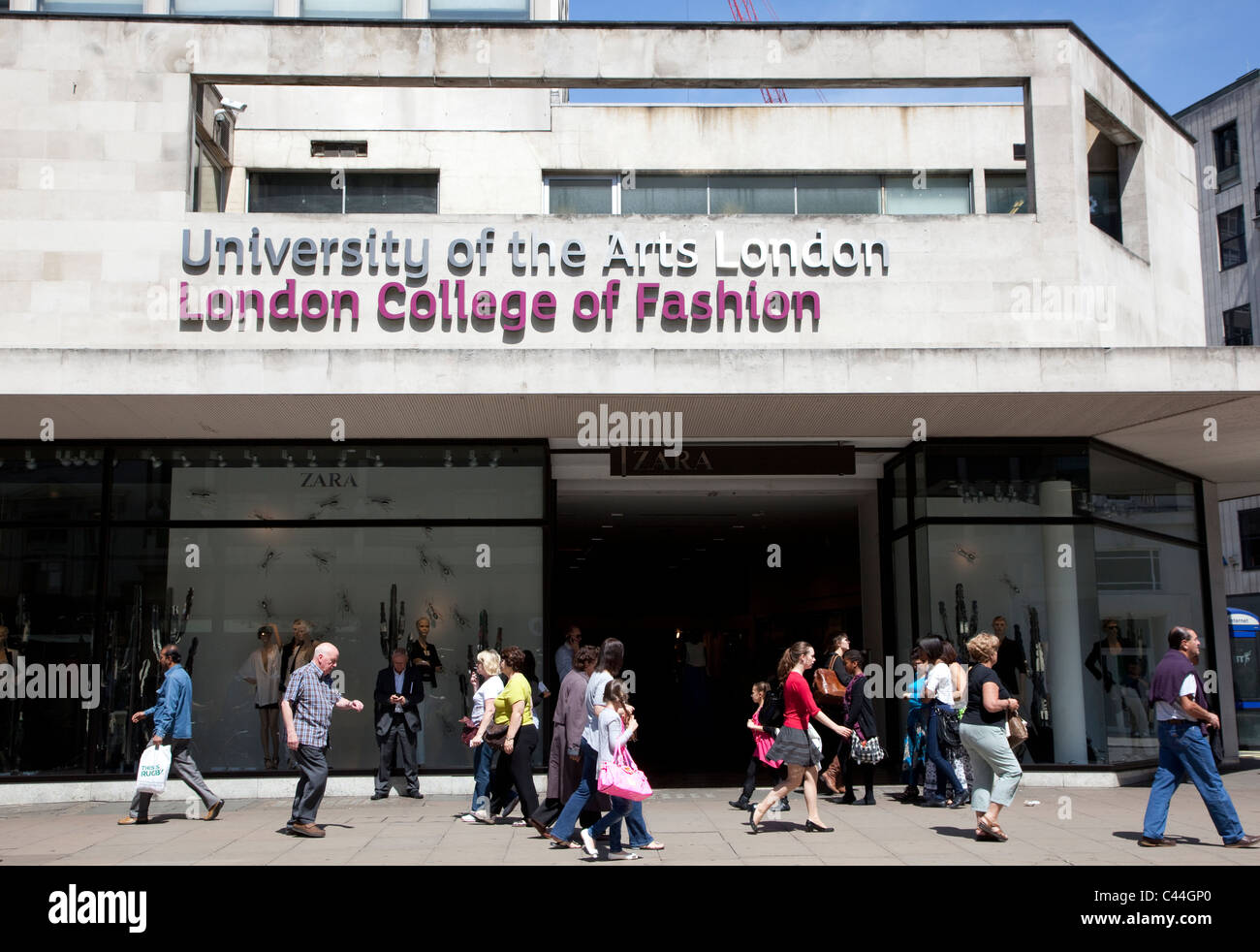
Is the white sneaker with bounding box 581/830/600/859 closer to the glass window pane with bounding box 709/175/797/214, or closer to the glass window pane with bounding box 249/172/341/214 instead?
the glass window pane with bounding box 249/172/341/214

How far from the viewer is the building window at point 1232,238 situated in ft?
142

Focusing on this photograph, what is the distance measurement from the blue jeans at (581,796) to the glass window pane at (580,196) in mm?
10366

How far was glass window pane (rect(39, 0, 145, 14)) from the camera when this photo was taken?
53.9ft

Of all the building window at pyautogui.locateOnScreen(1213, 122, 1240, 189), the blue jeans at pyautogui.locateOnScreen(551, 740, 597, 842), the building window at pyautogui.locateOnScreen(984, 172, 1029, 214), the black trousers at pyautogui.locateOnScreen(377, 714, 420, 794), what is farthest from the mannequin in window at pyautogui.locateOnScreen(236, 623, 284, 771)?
the building window at pyautogui.locateOnScreen(1213, 122, 1240, 189)

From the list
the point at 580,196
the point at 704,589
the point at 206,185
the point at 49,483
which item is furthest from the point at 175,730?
the point at 704,589

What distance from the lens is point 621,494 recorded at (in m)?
15.9

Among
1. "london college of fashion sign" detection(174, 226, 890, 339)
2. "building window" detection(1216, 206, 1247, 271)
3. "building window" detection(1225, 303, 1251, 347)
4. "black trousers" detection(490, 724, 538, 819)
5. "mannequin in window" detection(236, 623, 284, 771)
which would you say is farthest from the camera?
"building window" detection(1216, 206, 1247, 271)

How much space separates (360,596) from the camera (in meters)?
13.1

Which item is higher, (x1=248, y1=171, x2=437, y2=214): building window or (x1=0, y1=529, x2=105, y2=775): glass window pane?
(x1=248, y1=171, x2=437, y2=214): building window

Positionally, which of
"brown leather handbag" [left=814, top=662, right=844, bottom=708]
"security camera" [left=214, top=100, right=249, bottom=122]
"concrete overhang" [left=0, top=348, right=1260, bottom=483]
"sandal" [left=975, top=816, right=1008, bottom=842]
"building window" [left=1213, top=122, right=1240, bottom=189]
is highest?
"building window" [left=1213, top=122, right=1240, bottom=189]

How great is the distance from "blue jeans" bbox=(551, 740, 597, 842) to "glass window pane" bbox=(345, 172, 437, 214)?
35.2 feet
